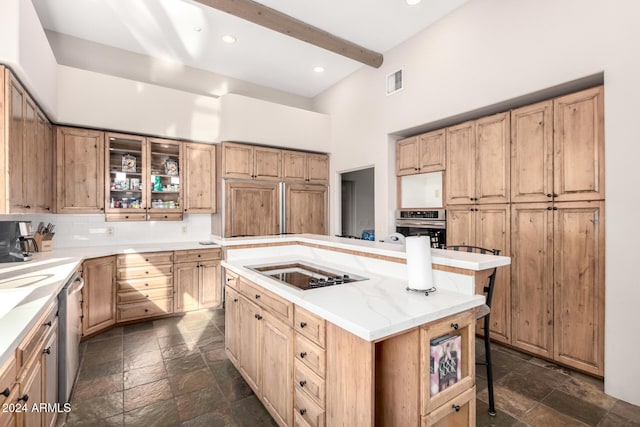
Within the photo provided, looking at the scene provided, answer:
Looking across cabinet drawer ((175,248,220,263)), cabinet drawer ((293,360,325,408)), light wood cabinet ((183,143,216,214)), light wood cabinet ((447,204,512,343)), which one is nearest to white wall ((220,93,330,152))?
light wood cabinet ((183,143,216,214))

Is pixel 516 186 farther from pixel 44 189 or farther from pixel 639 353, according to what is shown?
pixel 44 189

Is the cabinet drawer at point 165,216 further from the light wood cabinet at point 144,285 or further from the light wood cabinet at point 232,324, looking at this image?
the light wood cabinet at point 232,324

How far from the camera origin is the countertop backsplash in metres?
3.82

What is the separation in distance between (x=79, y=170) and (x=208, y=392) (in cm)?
313

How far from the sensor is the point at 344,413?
4.49 ft

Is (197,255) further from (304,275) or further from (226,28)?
(226,28)

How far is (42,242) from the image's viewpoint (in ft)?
10.8

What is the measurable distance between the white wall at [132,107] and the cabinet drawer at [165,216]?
1.11 m

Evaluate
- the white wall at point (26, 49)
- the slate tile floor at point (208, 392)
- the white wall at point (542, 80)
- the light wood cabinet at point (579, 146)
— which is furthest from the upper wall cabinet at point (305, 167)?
the light wood cabinet at point (579, 146)

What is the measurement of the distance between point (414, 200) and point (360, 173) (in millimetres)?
1580

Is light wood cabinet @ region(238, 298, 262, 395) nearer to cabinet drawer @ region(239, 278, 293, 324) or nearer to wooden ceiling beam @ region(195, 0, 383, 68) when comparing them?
cabinet drawer @ region(239, 278, 293, 324)

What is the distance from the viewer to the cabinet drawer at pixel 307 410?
1.51 metres

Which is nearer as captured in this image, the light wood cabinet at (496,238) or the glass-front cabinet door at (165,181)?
the light wood cabinet at (496,238)

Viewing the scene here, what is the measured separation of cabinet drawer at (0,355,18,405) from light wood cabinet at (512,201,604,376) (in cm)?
365
